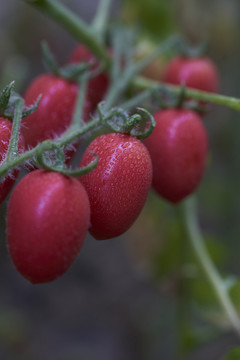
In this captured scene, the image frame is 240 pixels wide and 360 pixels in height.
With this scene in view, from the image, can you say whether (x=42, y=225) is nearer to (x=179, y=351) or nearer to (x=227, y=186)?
(x=179, y=351)

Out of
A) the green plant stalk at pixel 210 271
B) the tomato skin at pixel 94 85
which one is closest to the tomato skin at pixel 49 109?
the tomato skin at pixel 94 85

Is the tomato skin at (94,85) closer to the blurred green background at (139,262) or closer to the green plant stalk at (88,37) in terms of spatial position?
the green plant stalk at (88,37)

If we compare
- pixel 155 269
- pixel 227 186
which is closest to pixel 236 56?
pixel 227 186

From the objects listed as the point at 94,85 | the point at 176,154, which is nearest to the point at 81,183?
the point at 176,154

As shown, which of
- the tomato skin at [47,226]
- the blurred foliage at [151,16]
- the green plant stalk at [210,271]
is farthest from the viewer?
the blurred foliage at [151,16]

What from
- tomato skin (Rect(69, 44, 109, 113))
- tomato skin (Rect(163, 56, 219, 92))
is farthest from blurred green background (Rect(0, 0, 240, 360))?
tomato skin (Rect(163, 56, 219, 92))

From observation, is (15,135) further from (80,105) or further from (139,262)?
(139,262)

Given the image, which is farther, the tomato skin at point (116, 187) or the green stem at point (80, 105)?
the green stem at point (80, 105)
